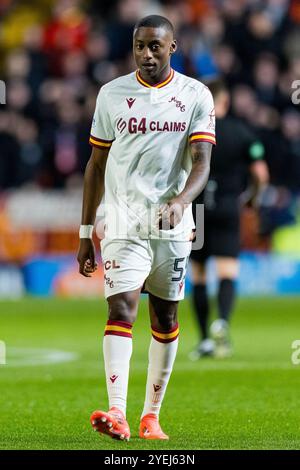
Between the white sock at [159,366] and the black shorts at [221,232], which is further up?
the white sock at [159,366]

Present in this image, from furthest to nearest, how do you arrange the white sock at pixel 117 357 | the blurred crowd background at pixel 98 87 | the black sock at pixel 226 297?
the blurred crowd background at pixel 98 87
the black sock at pixel 226 297
the white sock at pixel 117 357

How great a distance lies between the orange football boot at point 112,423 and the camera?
608 cm

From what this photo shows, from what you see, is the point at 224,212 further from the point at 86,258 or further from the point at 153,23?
the point at 153,23

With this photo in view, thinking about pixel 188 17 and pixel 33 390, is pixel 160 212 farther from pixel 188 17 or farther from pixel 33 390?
pixel 188 17

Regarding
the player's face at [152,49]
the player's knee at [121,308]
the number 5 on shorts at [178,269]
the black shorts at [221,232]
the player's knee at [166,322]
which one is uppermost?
the player's face at [152,49]

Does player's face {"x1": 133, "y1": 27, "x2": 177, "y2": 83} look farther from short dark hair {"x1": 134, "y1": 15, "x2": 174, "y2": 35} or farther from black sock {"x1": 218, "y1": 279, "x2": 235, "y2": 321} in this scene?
black sock {"x1": 218, "y1": 279, "x2": 235, "y2": 321}

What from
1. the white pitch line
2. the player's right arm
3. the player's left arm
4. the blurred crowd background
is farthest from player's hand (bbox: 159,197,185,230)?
the blurred crowd background

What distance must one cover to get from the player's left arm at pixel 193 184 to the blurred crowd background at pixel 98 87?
11.8m

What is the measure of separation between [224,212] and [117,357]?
204 inches

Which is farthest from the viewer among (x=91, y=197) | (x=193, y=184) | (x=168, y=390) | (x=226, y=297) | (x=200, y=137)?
(x=226, y=297)

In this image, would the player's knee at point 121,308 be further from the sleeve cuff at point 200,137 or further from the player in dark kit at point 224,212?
the player in dark kit at point 224,212

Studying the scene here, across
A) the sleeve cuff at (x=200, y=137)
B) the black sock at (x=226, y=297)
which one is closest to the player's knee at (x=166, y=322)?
the sleeve cuff at (x=200, y=137)

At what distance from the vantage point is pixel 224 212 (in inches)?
454

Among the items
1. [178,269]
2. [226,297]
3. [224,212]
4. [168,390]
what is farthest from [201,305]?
[178,269]
